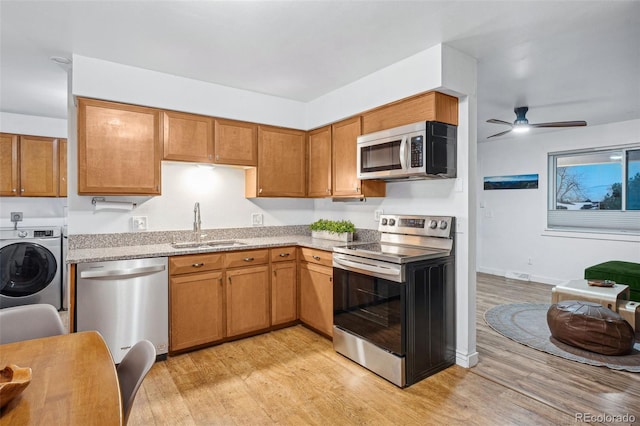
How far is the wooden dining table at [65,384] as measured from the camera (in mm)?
927

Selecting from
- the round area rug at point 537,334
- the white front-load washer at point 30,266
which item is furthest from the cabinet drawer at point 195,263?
the round area rug at point 537,334

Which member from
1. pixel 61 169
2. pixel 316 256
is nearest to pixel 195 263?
pixel 316 256

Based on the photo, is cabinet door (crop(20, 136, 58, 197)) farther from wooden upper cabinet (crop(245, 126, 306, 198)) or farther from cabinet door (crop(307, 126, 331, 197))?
cabinet door (crop(307, 126, 331, 197))

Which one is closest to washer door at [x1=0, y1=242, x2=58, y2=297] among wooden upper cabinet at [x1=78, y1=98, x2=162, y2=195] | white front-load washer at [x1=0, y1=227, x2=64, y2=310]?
white front-load washer at [x1=0, y1=227, x2=64, y2=310]

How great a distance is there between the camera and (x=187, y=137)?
10.7 feet

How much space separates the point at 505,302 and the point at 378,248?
254 centimetres

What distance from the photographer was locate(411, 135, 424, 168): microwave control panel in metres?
2.61

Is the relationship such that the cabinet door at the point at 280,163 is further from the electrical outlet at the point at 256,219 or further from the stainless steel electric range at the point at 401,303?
the stainless steel electric range at the point at 401,303

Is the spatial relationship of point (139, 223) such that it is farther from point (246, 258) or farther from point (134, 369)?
point (134, 369)

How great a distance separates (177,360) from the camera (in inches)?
113

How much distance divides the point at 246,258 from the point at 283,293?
22.3 inches

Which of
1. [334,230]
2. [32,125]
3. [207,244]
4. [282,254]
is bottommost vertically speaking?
[282,254]

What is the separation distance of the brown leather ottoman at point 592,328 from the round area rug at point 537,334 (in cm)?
6

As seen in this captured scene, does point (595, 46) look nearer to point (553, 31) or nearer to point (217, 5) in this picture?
point (553, 31)
